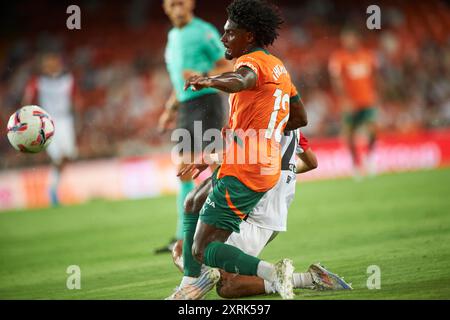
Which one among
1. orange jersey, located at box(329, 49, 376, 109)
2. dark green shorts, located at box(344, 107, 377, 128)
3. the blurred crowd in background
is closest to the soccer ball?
dark green shorts, located at box(344, 107, 377, 128)

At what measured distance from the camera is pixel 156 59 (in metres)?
19.5

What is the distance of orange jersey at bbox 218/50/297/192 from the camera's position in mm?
5293

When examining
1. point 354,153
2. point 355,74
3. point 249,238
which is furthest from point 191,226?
point 355,74

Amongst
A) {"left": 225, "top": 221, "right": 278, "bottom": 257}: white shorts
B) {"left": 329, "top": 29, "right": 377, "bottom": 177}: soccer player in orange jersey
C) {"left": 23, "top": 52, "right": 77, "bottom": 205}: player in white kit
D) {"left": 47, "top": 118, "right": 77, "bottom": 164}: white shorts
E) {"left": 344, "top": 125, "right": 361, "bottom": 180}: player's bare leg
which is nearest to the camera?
{"left": 225, "top": 221, "right": 278, "bottom": 257}: white shorts

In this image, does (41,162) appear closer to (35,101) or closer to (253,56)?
(35,101)

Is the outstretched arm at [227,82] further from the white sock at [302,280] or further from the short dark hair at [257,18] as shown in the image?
the white sock at [302,280]

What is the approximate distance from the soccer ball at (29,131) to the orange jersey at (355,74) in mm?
9289

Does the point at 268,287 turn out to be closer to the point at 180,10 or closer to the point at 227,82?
the point at 227,82

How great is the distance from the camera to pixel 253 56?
5.25 meters

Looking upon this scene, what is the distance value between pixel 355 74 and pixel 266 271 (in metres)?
10.5

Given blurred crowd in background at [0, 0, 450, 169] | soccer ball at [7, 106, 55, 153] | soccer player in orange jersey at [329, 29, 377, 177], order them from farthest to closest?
blurred crowd in background at [0, 0, 450, 169]
soccer player in orange jersey at [329, 29, 377, 177]
soccer ball at [7, 106, 55, 153]

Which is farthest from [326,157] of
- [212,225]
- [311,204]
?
[212,225]

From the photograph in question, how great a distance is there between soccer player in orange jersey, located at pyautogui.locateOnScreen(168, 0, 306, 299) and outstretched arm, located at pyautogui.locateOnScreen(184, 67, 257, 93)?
0.10m

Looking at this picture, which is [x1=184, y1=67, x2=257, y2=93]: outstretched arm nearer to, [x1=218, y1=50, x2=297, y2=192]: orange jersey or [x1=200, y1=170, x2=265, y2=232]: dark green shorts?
[x1=218, y1=50, x2=297, y2=192]: orange jersey
